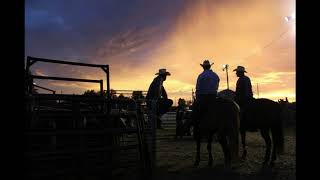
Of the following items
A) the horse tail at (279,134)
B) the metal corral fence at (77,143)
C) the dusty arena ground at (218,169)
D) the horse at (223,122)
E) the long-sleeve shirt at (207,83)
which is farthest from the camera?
the horse tail at (279,134)

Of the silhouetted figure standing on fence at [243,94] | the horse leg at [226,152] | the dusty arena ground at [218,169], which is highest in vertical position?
the silhouetted figure standing on fence at [243,94]

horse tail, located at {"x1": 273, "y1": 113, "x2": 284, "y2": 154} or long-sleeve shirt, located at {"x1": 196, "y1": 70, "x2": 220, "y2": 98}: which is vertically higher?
long-sleeve shirt, located at {"x1": 196, "y1": 70, "x2": 220, "y2": 98}

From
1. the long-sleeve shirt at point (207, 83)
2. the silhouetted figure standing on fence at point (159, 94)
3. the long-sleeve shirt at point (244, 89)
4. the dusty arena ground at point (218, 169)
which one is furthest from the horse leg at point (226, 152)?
the silhouetted figure standing on fence at point (159, 94)

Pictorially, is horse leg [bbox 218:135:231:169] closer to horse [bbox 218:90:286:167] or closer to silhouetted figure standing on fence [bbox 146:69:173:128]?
horse [bbox 218:90:286:167]

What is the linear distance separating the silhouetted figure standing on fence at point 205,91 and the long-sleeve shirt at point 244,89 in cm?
92

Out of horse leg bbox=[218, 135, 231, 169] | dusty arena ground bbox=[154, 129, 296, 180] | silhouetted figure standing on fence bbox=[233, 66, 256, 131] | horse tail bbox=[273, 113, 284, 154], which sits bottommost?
dusty arena ground bbox=[154, 129, 296, 180]

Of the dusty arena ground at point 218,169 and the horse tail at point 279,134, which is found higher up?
the horse tail at point 279,134

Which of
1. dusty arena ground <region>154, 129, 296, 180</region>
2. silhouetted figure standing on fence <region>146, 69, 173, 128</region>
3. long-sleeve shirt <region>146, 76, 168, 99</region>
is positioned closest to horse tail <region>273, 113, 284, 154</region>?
dusty arena ground <region>154, 129, 296, 180</region>

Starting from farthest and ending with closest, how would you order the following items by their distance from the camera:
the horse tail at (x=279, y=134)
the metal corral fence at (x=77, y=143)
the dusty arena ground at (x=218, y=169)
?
the horse tail at (x=279, y=134)
the dusty arena ground at (x=218, y=169)
the metal corral fence at (x=77, y=143)

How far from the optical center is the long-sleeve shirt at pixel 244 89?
11156 mm

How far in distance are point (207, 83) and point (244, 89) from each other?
4.48ft

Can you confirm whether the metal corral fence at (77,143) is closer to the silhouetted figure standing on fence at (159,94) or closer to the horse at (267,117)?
the silhouetted figure standing on fence at (159,94)

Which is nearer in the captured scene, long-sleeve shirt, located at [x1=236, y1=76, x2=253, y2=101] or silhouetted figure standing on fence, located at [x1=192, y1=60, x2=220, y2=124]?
silhouetted figure standing on fence, located at [x1=192, y1=60, x2=220, y2=124]

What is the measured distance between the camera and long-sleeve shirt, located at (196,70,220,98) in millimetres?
10438
